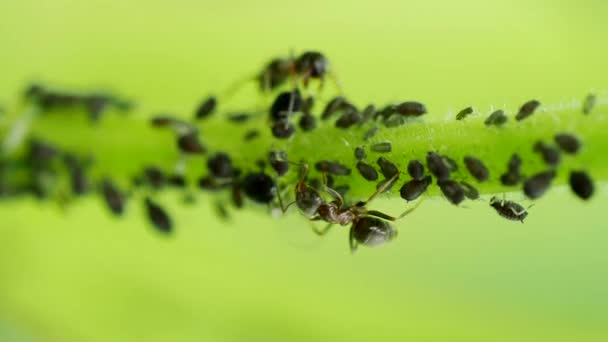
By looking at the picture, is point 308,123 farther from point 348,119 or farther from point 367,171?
point 367,171

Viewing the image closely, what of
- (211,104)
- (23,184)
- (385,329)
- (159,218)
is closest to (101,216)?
(23,184)

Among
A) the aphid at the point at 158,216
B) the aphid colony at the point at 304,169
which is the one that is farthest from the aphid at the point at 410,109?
the aphid at the point at 158,216

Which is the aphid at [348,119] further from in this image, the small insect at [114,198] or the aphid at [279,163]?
the small insect at [114,198]

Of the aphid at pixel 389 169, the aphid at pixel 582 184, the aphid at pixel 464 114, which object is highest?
the aphid at pixel 464 114

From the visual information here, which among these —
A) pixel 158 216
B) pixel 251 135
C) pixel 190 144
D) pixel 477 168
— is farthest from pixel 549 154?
pixel 158 216

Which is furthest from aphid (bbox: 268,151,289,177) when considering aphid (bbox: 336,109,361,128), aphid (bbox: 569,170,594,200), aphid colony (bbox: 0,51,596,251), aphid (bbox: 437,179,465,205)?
aphid (bbox: 569,170,594,200)

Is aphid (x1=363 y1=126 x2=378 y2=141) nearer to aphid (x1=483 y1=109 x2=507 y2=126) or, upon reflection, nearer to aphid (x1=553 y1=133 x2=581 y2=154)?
aphid (x1=483 y1=109 x2=507 y2=126)
